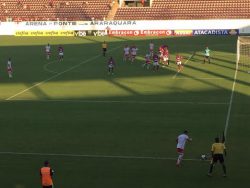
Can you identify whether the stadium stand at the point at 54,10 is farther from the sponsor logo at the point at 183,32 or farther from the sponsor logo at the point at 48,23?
the sponsor logo at the point at 183,32

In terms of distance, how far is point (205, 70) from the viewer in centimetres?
4094

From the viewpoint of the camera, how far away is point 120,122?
24.9m

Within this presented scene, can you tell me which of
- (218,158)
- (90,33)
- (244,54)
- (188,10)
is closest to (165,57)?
(244,54)

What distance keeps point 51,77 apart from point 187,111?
15.2m

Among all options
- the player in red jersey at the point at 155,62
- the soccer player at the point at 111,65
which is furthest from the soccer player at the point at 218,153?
the player in red jersey at the point at 155,62

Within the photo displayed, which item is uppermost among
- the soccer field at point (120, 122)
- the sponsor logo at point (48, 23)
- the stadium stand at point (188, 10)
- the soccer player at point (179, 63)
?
the stadium stand at point (188, 10)

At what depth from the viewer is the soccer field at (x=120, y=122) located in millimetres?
18094

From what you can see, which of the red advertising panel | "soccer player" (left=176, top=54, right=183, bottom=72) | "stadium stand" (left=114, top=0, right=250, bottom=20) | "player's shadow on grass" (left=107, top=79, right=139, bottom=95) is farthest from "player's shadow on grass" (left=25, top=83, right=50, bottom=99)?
"stadium stand" (left=114, top=0, right=250, bottom=20)

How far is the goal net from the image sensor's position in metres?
42.3

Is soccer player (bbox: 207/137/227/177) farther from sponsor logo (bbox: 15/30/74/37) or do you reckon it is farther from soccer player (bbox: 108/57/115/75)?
sponsor logo (bbox: 15/30/74/37)

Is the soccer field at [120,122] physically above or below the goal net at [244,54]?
below

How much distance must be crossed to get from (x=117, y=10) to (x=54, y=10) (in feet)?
35.0

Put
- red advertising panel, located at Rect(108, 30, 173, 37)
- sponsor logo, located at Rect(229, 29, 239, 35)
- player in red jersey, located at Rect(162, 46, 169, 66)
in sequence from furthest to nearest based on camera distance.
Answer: red advertising panel, located at Rect(108, 30, 173, 37)
sponsor logo, located at Rect(229, 29, 239, 35)
player in red jersey, located at Rect(162, 46, 169, 66)

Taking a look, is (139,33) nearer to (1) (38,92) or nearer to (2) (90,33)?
(2) (90,33)
